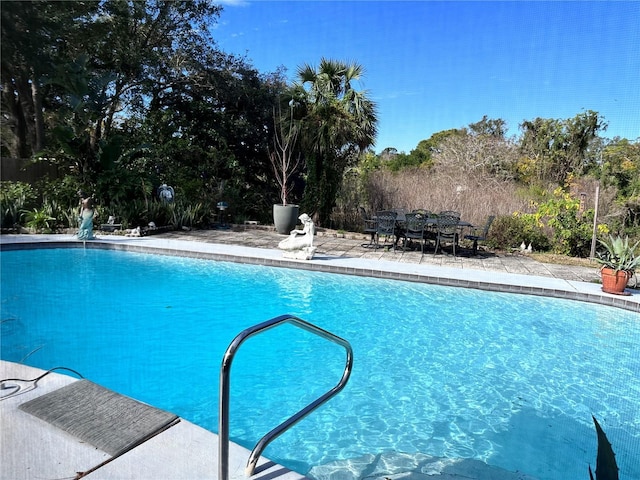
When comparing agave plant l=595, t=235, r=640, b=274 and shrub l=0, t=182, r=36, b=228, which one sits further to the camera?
shrub l=0, t=182, r=36, b=228

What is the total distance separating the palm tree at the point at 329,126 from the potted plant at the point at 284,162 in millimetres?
448

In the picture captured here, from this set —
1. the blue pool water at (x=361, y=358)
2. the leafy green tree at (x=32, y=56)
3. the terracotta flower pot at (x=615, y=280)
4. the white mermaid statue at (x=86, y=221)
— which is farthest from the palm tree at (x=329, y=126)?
the terracotta flower pot at (x=615, y=280)

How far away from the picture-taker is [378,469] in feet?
9.50

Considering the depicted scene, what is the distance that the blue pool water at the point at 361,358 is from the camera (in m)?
3.35

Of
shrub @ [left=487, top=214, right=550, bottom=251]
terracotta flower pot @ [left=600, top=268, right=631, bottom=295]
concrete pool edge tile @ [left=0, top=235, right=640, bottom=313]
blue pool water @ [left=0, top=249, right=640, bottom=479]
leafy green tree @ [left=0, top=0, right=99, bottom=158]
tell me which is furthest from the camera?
shrub @ [left=487, top=214, right=550, bottom=251]

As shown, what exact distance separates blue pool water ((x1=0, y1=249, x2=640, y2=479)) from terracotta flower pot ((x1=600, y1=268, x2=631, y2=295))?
0.51 m

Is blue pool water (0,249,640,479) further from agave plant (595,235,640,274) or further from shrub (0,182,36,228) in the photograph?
shrub (0,182,36,228)

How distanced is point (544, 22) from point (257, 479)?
357 inches

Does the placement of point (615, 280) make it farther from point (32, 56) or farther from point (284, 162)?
point (32, 56)

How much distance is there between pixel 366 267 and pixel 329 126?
5.35 meters

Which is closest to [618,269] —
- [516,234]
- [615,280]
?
[615,280]

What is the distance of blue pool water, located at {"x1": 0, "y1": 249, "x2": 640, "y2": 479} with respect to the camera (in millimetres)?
3348

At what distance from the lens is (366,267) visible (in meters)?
7.97

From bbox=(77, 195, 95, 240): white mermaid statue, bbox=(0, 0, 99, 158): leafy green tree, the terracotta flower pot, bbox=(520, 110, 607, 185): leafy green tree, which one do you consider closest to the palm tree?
bbox=(77, 195, 95, 240): white mermaid statue
